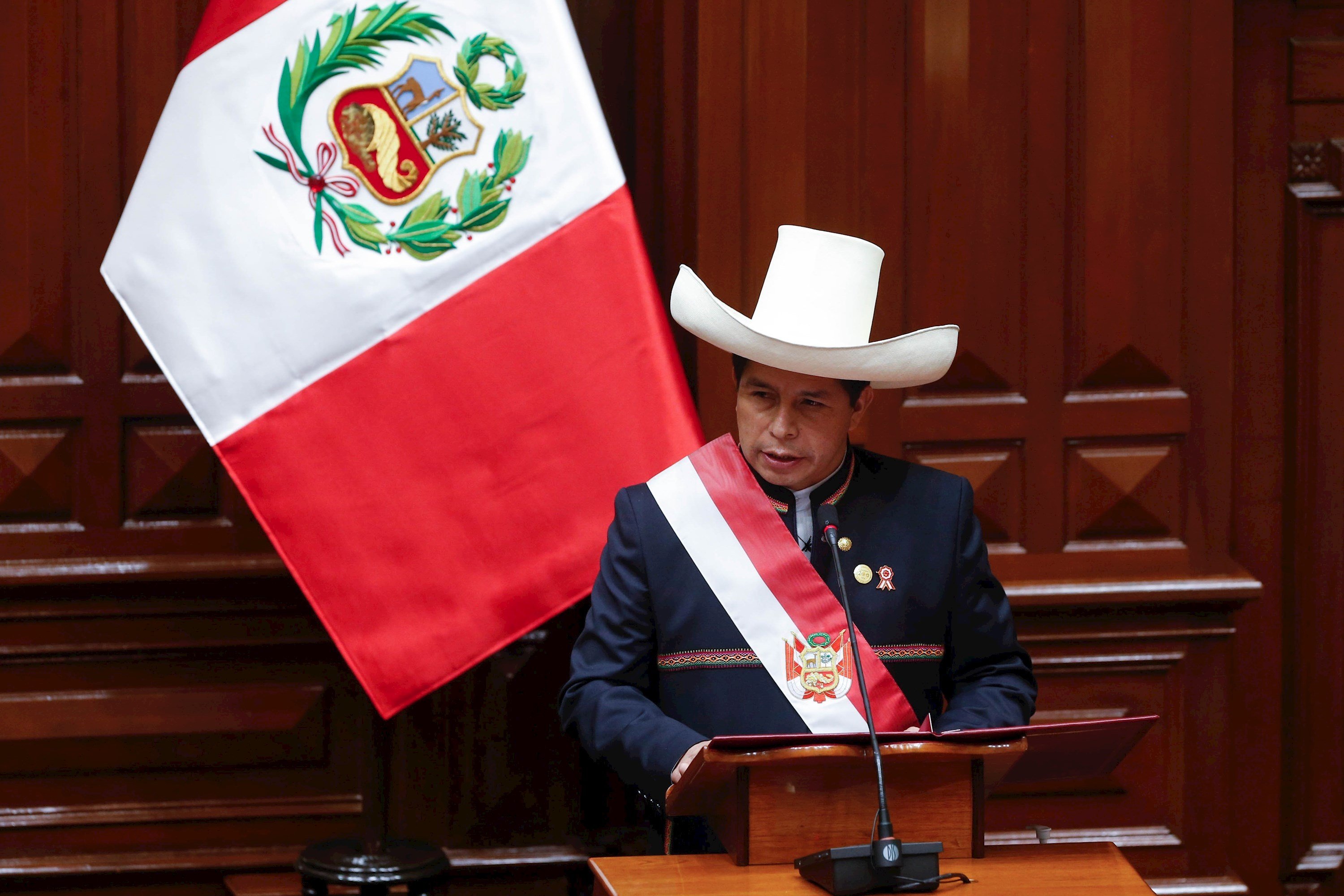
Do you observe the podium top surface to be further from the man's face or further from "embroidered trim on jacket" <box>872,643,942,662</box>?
the man's face

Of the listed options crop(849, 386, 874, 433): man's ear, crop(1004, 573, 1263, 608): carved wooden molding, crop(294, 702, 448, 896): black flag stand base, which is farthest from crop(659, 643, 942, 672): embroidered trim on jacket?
crop(1004, 573, 1263, 608): carved wooden molding

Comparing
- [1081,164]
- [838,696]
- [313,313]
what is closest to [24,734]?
[313,313]

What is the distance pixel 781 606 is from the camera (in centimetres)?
194

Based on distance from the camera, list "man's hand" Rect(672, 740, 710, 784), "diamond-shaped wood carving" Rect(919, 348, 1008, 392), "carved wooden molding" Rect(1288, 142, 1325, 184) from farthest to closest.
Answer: "carved wooden molding" Rect(1288, 142, 1325, 184)
"diamond-shaped wood carving" Rect(919, 348, 1008, 392)
"man's hand" Rect(672, 740, 710, 784)

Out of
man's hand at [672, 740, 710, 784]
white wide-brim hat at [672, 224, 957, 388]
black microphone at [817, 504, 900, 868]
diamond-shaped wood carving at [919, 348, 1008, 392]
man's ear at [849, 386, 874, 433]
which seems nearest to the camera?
black microphone at [817, 504, 900, 868]

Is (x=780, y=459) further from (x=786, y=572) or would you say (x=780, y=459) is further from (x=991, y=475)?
(x=991, y=475)

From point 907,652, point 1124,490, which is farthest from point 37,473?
point 1124,490

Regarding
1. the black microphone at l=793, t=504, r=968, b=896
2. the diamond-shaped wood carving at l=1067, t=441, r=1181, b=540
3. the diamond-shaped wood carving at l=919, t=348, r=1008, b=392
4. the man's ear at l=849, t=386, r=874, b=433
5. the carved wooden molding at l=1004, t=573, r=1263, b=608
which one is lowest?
the black microphone at l=793, t=504, r=968, b=896

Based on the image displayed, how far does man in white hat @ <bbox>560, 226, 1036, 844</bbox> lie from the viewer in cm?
192

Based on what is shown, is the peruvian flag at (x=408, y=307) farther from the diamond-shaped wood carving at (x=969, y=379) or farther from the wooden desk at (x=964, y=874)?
the wooden desk at (x=964, y=874)

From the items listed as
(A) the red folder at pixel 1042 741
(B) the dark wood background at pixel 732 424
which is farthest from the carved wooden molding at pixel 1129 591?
(A) the red folder at pixel 1042 741

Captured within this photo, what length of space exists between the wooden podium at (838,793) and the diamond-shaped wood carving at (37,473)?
1.80m

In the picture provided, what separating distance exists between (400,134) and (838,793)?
1.45 m

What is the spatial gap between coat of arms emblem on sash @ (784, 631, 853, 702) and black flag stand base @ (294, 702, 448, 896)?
34.8 inches
